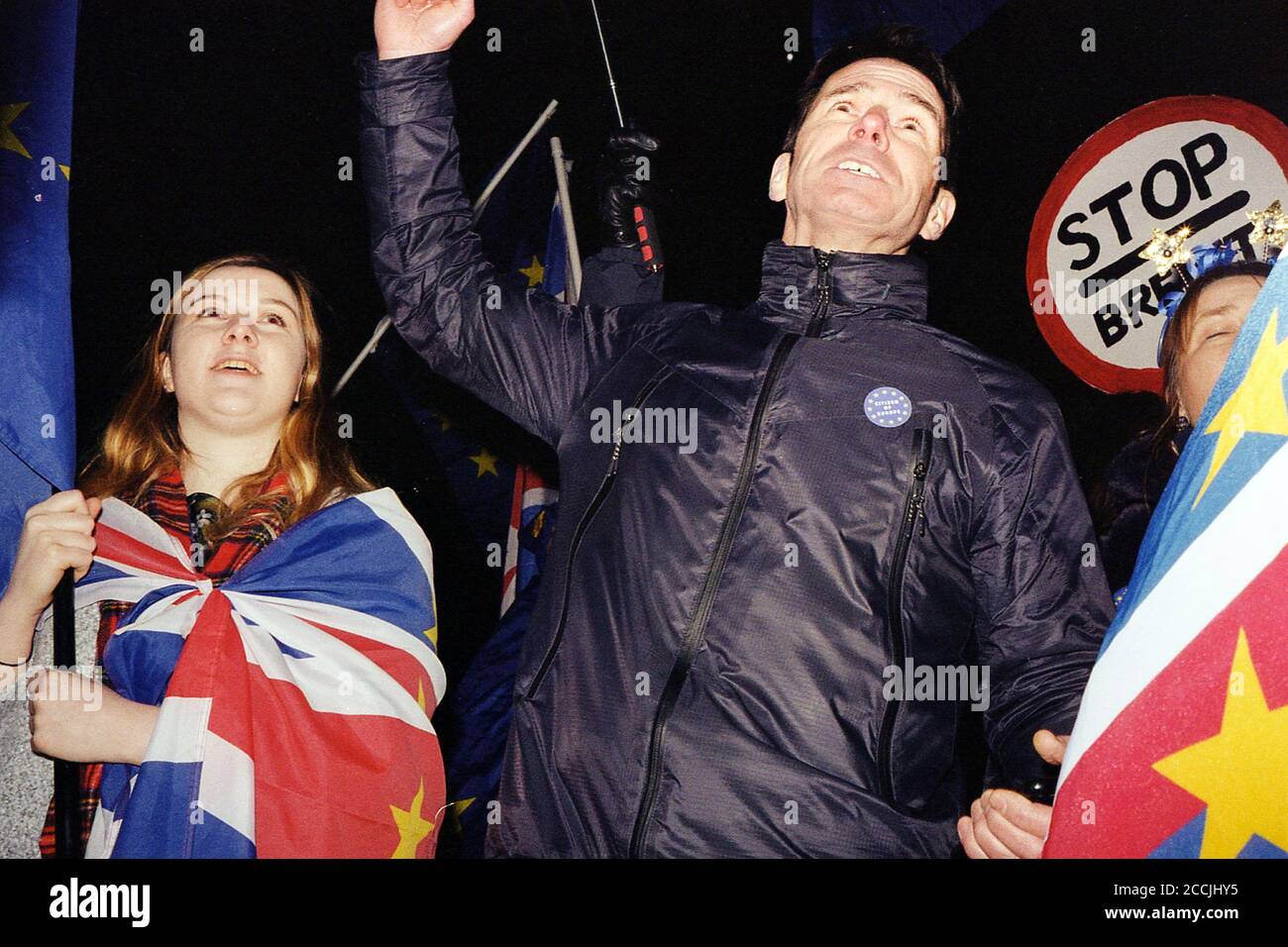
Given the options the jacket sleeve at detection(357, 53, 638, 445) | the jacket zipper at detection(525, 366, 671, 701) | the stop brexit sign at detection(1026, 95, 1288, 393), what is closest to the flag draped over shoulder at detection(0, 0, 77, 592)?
the jacket sleeve at detection(357, 53, 638, 445)

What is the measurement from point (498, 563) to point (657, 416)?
71.7 inches

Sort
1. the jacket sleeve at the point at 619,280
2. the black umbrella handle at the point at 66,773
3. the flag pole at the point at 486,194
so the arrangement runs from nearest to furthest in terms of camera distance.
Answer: the black umbrella handle at the point at 66,773 < the jacket sleeve at the point at 619,280 < the flag pole at the point at 486,194

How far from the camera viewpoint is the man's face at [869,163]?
2277 millimetres

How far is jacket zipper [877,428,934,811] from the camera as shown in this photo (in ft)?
6.12

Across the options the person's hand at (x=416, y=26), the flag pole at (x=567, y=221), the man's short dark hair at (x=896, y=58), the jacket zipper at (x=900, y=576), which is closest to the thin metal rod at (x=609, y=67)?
the flag pole at (x=567, y=221)

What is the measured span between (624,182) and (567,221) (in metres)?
0.68

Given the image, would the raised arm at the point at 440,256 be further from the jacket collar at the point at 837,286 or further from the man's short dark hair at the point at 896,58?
the man's short dark hair at the point at 896,58

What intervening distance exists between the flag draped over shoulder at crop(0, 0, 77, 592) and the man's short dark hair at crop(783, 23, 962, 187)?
134 cm

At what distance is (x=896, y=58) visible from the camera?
2.46 metres

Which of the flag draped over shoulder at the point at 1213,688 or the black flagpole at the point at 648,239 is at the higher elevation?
the black flagpole at the point at 648,239

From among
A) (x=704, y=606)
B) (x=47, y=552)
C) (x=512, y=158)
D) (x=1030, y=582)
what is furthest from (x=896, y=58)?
(x=47, y=552)

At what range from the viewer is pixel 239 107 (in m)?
3.29

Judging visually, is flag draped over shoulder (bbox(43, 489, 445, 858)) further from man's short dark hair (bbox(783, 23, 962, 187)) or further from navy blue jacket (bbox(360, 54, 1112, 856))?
man's short dark hair (bbox(783, 23, 962, 187))

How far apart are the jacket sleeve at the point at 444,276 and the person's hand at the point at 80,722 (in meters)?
0.78
